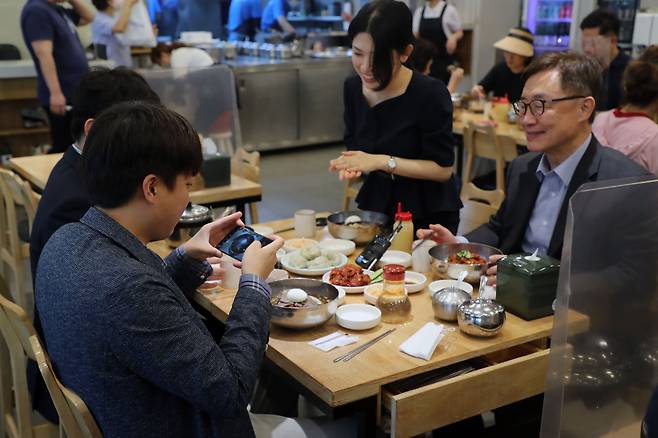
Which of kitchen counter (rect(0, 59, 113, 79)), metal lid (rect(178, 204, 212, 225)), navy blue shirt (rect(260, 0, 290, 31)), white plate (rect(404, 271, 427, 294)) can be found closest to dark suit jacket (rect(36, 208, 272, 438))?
white plate (rect(404, 271, 427, 294))

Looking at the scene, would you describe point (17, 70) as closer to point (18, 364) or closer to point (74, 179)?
point (74, 179)

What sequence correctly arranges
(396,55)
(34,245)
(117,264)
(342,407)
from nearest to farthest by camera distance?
(117,264) < (342,407) < (34,245) < (396,55)

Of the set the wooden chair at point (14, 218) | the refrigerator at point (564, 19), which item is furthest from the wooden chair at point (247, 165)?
the refrigerator at point (564, 19)

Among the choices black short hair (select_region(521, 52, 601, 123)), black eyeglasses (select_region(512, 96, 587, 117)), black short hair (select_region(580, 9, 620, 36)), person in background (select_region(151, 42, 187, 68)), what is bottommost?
person in background (select_region(151, 42, 187, 68))

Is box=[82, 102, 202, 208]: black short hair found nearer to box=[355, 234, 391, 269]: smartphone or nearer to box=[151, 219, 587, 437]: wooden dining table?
box=[151, 219, 587, 437]: wooden dining table

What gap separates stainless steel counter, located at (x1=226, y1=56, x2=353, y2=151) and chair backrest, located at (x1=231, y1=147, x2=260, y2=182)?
340 cm

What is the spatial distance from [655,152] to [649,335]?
5.63ft

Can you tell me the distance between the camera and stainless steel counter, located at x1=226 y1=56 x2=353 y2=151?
763cm

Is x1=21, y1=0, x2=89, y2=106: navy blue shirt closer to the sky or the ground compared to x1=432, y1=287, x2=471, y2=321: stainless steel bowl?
closer to the sky

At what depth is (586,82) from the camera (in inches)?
87.4

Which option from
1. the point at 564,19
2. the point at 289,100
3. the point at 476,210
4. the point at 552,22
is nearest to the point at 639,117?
the point at 476,210

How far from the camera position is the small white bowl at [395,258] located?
2301mm

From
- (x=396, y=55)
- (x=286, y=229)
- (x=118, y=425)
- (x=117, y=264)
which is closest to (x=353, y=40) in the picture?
(x=396, y=55)

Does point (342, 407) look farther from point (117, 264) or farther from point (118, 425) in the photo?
point (117, 264)
